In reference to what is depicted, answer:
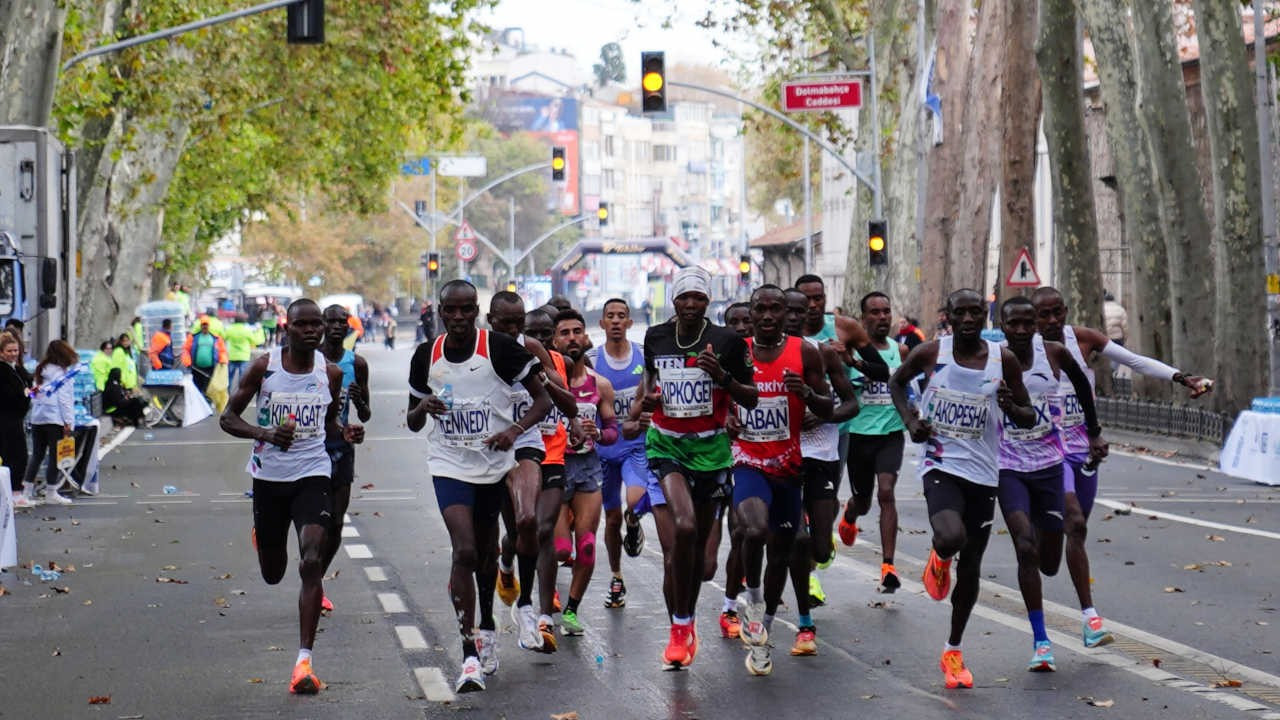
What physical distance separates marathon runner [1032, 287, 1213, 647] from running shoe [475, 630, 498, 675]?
116 inches

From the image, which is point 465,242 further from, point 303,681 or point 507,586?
point 303,681

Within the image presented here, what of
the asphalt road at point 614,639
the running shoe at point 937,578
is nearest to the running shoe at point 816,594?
the asphalt road at point 614,639

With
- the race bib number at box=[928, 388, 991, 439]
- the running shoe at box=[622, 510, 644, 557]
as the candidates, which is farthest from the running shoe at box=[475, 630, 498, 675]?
the running shoe at box=[622, 510, 644, 557]

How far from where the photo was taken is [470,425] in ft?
32.0

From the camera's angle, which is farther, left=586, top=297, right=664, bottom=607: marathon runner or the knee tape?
left=586, top=297, right=664, bottom=607: marathon runner

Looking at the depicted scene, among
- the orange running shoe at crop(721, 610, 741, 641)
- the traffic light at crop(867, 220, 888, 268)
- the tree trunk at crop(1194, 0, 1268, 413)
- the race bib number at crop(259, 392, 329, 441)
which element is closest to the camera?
the race bib number at crop(259, 392, 329, 441)

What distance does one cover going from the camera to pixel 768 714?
8992 millimetres

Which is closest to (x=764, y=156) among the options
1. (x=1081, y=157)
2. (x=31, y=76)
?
(x=1081, y=157)

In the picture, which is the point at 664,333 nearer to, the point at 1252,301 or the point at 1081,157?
the point at 1252,301

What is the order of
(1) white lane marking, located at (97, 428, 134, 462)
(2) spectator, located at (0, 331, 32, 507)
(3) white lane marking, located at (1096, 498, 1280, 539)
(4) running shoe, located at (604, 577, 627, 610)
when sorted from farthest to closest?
(1) white lane marking, located at (97, 428, 134, 462), (2) spectator, located at (0, 331, 32, 507), (3) white lane marking, located at (1096, 498, 1280, 539), (4) running shoe, located at (604, 577, 627, 610)

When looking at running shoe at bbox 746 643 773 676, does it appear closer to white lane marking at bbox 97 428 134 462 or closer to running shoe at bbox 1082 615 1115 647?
running shoe at bbox 1082 615 1115 647

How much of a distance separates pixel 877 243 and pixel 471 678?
99.2 ft

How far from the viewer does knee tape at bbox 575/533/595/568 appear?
1145cm

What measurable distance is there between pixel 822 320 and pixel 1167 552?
3877 millimetres
